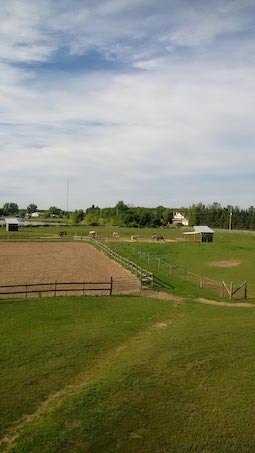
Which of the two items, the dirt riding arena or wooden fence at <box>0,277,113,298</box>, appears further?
the dirt riding arena

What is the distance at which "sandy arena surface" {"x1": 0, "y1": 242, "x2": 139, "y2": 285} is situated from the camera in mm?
33375

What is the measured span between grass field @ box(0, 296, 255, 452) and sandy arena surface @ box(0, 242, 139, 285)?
1158 centimetres

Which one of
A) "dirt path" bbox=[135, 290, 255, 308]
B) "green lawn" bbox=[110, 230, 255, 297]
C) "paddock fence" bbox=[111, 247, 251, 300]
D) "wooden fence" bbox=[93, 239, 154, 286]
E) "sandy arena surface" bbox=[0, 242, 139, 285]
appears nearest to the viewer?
"dirt path" bbox=[135, 290, 255, 308]

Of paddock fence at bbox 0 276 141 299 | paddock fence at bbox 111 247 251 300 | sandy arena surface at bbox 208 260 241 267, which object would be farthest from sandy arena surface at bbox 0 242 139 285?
sandy arena surface at bbox 208 260 241 267

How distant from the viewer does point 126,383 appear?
1280cm

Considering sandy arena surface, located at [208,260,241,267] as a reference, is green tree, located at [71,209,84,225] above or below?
above

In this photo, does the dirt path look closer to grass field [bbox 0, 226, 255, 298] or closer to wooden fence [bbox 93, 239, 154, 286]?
grass field [bbox 0, 226, 255, 298]

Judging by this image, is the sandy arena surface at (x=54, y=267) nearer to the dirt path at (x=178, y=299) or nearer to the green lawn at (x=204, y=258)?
the green lawn at (x=204, y=258)

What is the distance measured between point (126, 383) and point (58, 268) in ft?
91.1

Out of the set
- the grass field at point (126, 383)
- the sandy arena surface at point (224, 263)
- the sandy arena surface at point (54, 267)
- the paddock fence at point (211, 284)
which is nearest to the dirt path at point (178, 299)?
the paddock fence at point (211, 284)

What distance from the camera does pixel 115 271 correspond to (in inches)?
1543

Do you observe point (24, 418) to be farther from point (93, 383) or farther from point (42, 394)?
point (93, 383)

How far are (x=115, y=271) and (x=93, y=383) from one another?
2627 cm

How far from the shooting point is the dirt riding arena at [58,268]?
108 ft
